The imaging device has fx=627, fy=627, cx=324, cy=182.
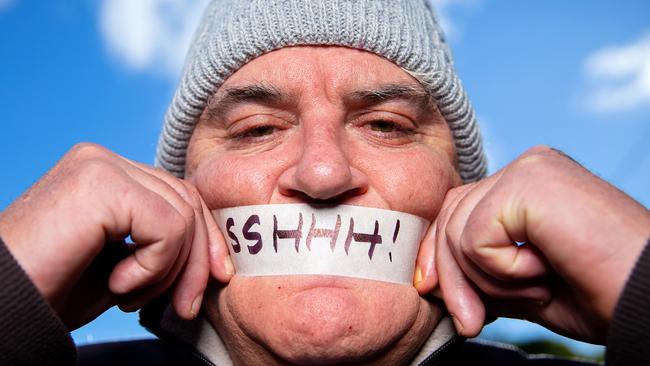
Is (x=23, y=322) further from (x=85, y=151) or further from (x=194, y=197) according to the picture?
(x=194, y=197)

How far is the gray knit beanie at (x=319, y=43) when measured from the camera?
2191mm

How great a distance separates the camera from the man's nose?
1.77 metres

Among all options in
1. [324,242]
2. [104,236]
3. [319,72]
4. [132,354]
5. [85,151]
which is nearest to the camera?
[104,236]

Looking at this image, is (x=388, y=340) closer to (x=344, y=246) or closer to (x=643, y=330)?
(x=344, y=246)

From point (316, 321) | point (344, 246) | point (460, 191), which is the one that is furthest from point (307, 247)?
point (460, 191)

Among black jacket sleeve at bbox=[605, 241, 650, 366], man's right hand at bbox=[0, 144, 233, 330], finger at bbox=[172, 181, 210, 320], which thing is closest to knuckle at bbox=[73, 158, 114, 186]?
man's right hand at bbox=[0, 144, 233, 330]

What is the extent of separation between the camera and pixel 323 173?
1780 millimetres

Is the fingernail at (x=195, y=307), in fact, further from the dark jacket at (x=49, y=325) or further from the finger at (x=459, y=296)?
the finger at (x=459, y=296)

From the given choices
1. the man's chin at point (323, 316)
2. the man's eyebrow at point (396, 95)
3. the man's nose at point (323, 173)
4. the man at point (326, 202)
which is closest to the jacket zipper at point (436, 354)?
the man at point (326, 202)

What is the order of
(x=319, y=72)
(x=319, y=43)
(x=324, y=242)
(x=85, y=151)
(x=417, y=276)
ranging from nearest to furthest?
(x=85, y=151), (x=324, y=242), (x=417, y=276), (x=319, y=72), (x=319, y=43)

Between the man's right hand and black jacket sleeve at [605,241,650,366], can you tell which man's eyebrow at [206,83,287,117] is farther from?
black jacket sleeve at [605,241,650,366]

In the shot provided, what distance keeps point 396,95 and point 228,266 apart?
2.66 feet

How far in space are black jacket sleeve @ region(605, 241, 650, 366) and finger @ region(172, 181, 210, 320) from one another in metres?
1.08

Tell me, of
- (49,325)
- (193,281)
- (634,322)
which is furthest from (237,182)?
(634,322)
